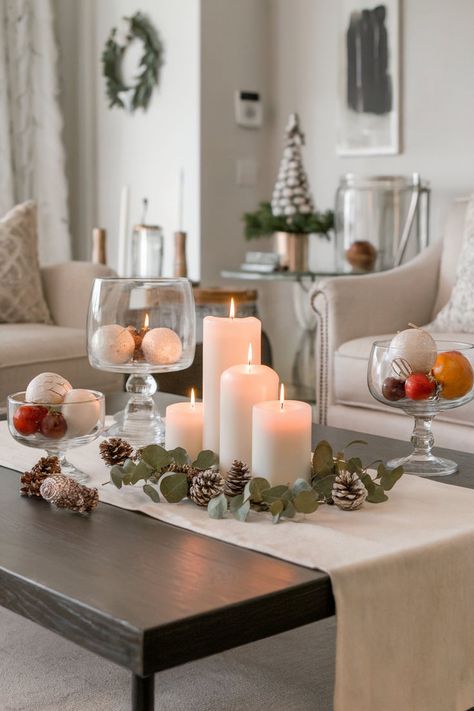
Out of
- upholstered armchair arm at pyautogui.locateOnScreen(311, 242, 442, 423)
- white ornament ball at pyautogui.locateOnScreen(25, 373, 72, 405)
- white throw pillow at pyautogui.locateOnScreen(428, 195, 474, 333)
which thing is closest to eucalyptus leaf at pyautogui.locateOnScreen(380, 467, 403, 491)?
white ornament ball at pyautogui.locateOnScreen(25, 373, 72, 405)

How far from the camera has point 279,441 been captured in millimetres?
1389

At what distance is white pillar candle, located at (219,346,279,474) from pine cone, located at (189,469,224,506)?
6 cm

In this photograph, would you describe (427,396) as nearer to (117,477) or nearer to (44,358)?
(117,477)

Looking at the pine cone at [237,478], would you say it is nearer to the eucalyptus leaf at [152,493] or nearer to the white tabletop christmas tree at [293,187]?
the eucalyptus leaf at [152,493]

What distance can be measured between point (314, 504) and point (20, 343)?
1.90 metres

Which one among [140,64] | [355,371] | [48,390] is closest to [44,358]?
[355,371]

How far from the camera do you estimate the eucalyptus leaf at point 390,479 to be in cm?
146

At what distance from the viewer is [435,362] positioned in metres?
1.66

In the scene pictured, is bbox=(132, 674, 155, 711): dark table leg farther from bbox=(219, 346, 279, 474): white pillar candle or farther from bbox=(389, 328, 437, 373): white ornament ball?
bbox=(389, 328, 437, 373): white ornament ball

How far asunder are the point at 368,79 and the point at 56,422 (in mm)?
3095

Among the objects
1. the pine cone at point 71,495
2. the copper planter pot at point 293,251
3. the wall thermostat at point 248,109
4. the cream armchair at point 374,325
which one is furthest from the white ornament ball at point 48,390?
the wall thermostat at point 248,109

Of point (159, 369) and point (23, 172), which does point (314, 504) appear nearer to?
point (159, 369)

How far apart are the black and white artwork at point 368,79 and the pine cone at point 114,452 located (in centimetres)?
282

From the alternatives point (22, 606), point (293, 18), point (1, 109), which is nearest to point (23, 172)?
point (1, 109)
